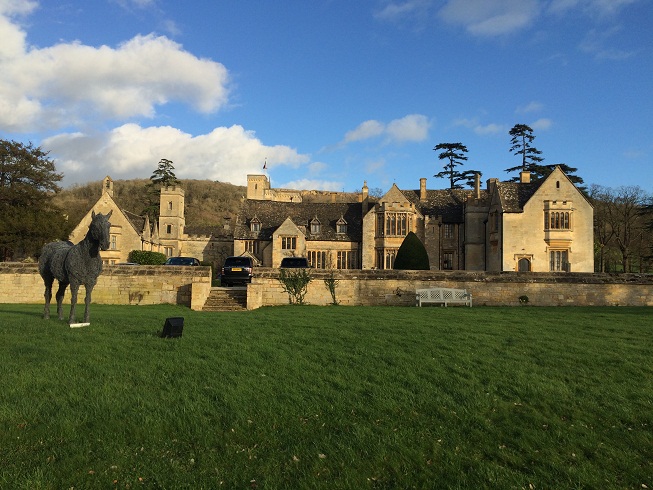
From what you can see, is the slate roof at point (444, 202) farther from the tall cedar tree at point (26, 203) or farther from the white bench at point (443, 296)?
the tall cedar tree at point (26, 203)

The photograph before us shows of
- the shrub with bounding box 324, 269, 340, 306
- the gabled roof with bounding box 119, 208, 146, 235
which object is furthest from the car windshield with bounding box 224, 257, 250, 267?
the gabled roof with bounding box 119, 208, 146, 235

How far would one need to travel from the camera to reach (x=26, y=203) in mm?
40562

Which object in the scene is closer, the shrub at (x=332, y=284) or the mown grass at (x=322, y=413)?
the mown grass at (x=322, y=413)

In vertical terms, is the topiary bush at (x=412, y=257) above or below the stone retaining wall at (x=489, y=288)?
above

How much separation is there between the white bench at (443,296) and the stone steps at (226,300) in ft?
28.2

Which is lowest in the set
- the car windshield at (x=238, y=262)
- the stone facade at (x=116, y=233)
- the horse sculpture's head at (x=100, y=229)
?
the car windshield at (x=238, y=262)

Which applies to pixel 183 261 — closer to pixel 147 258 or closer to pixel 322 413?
pixel 147 258

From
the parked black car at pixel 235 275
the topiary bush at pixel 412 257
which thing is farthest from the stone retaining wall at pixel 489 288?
the topiary bush at pixel 412 257

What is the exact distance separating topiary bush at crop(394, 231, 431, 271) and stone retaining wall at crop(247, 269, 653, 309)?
6.96m

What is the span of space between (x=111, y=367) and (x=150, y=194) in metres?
68.6

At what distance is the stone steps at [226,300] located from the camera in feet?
70.7

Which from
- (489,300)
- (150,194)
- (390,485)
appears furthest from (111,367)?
(150,194)

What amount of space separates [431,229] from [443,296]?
25767mm

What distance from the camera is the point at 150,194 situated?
71438mm
